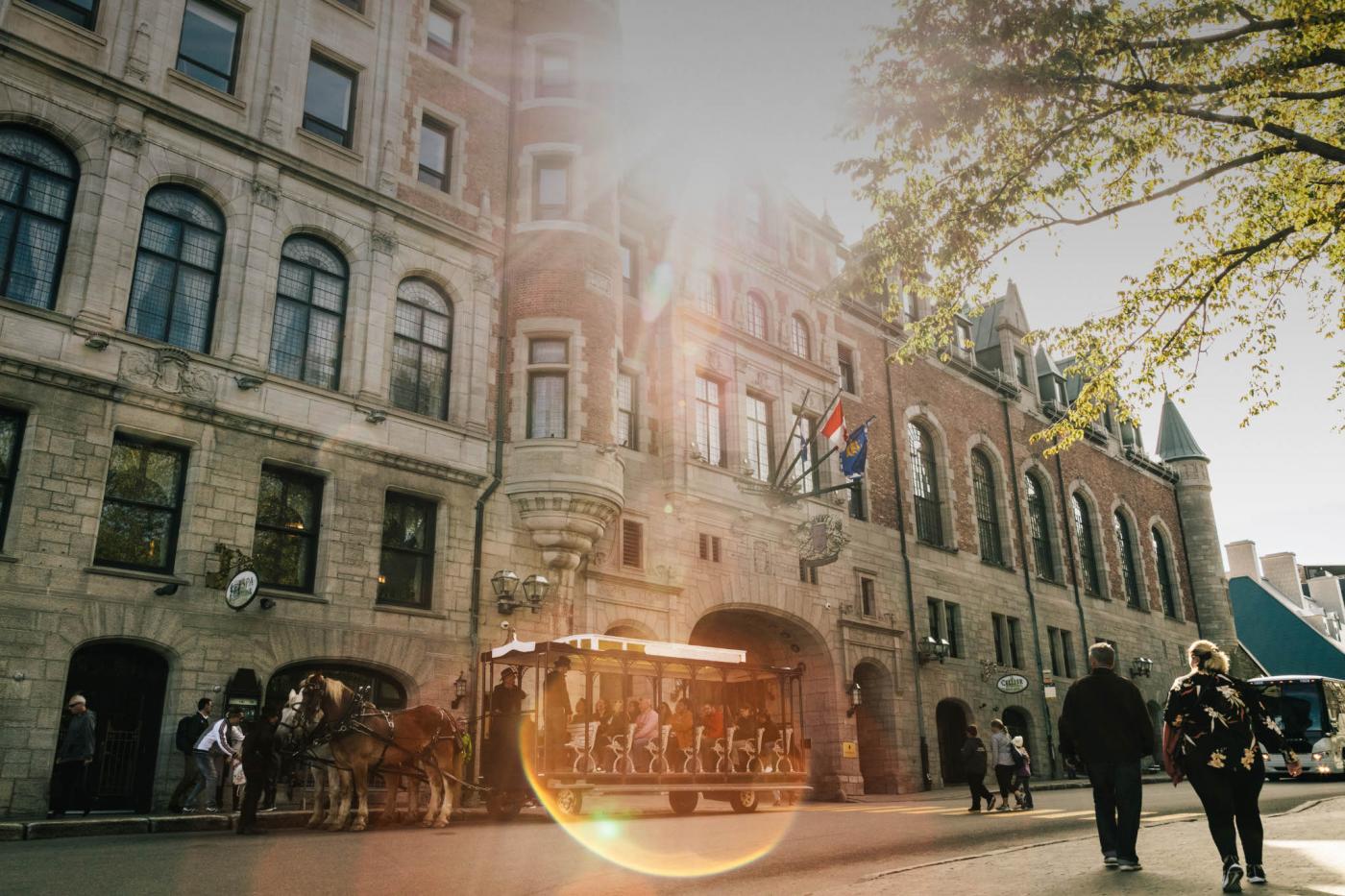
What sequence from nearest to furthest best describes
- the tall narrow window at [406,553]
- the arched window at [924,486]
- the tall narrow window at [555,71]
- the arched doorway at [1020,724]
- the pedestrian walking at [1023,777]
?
the tall narrow window at [406,553] < the pedestrian walking at [1023,777] < the tall narrow window at [555,71] < the arched window at [924,486] < the arched doorway at [1020,724]

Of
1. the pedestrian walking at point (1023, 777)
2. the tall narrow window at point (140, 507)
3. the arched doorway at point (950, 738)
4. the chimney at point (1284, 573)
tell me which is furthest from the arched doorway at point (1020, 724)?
the chimney at point (1284, 573)

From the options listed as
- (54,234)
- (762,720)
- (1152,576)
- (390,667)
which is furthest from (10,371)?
(1152,576)

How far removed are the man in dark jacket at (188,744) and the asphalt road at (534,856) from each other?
2236 millimetres

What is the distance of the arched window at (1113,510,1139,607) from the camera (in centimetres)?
4675

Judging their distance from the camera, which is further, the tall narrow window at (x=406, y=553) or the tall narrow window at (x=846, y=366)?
the tall narrow window at (x=846, y=366)

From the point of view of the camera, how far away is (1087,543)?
44594 mm

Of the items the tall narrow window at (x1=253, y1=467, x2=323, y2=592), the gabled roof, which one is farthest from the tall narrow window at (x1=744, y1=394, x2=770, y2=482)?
the gabled roof

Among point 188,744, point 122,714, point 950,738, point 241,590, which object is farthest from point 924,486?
point 122,714

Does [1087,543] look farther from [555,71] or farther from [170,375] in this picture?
[170,375]

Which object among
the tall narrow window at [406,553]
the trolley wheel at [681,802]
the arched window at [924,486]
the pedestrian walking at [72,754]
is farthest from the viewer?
the arched window at [924,486]

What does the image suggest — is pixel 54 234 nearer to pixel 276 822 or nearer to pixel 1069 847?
pixel 276 822

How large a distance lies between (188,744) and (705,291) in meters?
17.8

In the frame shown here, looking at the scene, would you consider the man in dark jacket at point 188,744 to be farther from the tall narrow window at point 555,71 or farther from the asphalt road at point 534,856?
the tall narrow window at point 555,71

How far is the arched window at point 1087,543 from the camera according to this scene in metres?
43.8
